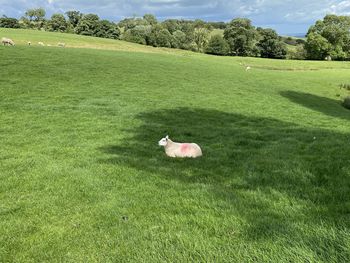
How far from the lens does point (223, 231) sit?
600cm

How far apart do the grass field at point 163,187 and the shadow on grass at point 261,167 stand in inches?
1.3

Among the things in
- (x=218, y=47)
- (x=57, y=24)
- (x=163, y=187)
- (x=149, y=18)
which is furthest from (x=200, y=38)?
(x=163, y=187)

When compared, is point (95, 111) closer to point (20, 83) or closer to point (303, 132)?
point (20, 83)

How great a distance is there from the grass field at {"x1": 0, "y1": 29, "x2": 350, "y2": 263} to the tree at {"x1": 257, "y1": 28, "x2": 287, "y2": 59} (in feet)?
328

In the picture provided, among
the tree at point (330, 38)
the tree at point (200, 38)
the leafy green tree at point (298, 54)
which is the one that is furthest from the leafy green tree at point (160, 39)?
the tree at point (330, 38)

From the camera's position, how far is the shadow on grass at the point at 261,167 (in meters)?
6.53

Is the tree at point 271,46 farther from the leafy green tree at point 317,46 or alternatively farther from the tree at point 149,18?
the tree at point 149,18

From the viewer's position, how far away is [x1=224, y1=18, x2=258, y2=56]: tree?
118 meters

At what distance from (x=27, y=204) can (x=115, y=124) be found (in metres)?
9.03

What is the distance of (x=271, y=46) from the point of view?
115 m

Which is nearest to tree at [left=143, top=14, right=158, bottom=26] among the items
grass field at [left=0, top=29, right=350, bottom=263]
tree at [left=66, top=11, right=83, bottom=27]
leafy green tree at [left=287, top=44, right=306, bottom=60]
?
tree at [left=66, top=11, right=83, bottom=27]

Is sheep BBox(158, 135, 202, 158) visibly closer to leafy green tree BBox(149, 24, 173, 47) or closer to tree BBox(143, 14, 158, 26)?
leafy green tree BBox(149, 24, 173, 47)

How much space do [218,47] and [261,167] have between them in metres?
111

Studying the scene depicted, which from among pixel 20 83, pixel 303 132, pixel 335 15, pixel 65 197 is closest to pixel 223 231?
pixel 65 197
